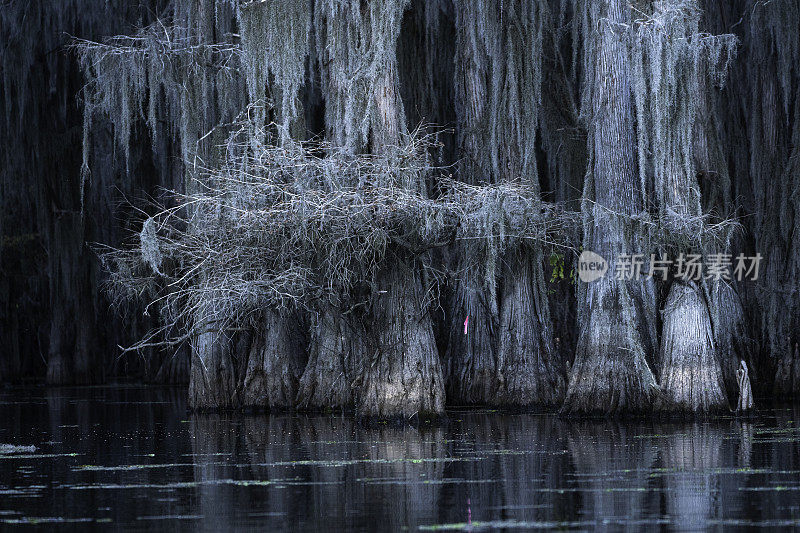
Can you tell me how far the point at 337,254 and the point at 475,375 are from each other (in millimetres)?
5501

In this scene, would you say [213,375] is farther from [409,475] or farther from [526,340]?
[409,475]

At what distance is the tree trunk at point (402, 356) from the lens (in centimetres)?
1756

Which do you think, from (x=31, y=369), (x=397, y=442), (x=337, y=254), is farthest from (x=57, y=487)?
(x=31, y=369)

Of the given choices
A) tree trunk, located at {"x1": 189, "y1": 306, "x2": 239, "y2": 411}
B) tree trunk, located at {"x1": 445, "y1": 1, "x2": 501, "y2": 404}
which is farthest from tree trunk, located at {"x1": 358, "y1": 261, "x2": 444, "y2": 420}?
tree trunk, located at {"x1": 189, "y1": 306, "x2": 239, "y2": 411}

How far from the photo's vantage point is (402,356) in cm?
1759

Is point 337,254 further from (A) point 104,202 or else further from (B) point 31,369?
(B) point 31,369

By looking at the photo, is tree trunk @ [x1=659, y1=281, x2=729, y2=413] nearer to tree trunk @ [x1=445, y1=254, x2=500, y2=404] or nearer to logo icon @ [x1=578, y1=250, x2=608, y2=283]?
logo icon @ [x1=578, y1=250, x2=608, y2=283]

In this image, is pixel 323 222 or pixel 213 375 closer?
pixel 323 222

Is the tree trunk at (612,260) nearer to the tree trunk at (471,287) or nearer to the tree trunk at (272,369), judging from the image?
the tree trunk at (471,287)

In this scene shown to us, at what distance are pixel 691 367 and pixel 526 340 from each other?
165 inches

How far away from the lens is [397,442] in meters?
15.2

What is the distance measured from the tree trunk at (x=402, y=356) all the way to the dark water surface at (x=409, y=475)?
46 centimetres


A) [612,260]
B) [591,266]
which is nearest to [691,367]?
[612,260]

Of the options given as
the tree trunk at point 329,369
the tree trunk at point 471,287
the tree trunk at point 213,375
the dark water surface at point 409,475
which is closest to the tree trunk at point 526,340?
the tree trunk at point 471,287
